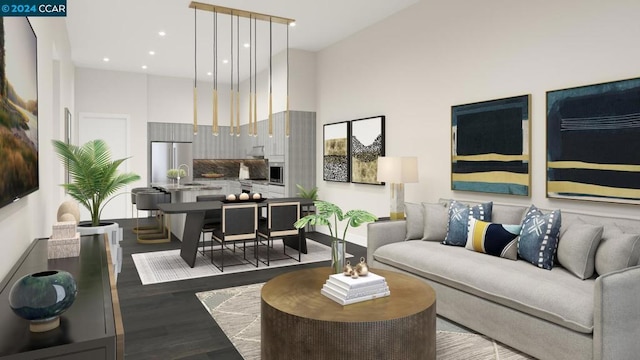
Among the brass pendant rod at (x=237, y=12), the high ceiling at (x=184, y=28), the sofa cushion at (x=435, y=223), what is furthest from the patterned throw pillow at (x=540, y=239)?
the brass pendant rod at (x=237, y=12)

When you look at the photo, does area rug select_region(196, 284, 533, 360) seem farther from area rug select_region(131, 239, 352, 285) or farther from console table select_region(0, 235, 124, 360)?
console table select_region(0, 235, 124, 360)

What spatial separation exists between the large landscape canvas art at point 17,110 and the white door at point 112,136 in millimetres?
6726

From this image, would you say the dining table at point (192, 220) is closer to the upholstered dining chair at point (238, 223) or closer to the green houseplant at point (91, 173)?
A: the upholstered dining chair at point (238, 223)

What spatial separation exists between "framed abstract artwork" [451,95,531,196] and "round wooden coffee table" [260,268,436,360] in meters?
2.08

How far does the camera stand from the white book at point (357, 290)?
2430mm

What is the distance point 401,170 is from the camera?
15.9 feet

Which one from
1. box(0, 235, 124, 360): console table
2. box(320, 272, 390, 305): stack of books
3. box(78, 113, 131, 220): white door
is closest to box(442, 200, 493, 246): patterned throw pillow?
box(320, 272, 390, 305): stack of books

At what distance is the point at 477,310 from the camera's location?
3066 mm

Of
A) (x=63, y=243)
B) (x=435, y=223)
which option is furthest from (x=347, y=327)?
(x=435, y=223)

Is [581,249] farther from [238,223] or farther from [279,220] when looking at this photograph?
[238,223]

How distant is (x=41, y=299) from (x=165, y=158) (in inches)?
340

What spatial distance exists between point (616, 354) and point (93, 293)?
2726mm

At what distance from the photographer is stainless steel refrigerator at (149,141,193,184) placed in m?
9.48

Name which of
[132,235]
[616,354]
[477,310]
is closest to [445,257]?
[477,310]
